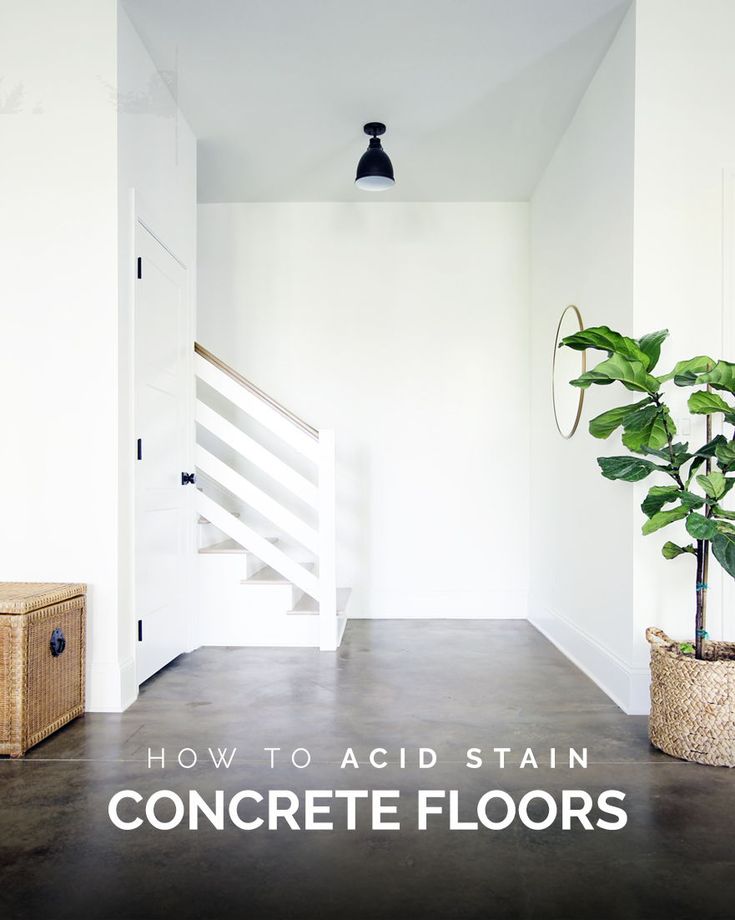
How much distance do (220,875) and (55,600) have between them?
135 centimetres

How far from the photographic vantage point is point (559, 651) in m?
4.21

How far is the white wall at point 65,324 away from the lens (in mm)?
3078

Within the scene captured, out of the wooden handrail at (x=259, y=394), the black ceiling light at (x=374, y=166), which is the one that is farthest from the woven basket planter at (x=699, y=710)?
the black ceiling light at (x=374, y=166)

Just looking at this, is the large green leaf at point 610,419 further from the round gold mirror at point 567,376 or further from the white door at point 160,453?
the white door at point 160,453

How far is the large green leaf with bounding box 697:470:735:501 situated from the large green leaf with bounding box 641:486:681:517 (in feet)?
0.33

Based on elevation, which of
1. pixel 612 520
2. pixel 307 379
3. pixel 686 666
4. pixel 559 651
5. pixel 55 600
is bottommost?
pixel 559 651

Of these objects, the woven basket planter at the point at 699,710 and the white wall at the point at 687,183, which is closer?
the woven basket planter at the point at 699,710

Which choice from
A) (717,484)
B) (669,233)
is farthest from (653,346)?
(669,233)

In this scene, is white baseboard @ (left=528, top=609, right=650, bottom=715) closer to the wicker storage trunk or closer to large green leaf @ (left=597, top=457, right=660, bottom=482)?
large green leaf @ (left=597, top=457, right=660, bottom=482)

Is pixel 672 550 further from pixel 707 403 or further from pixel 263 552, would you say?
pixel 263 552

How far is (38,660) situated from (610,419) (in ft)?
7.14

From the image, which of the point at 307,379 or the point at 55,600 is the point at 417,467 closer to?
the point at 307,379

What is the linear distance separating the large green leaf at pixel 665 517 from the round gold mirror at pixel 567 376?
1318 millimetres

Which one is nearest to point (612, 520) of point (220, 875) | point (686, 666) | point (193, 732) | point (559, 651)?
point (686, 666)
